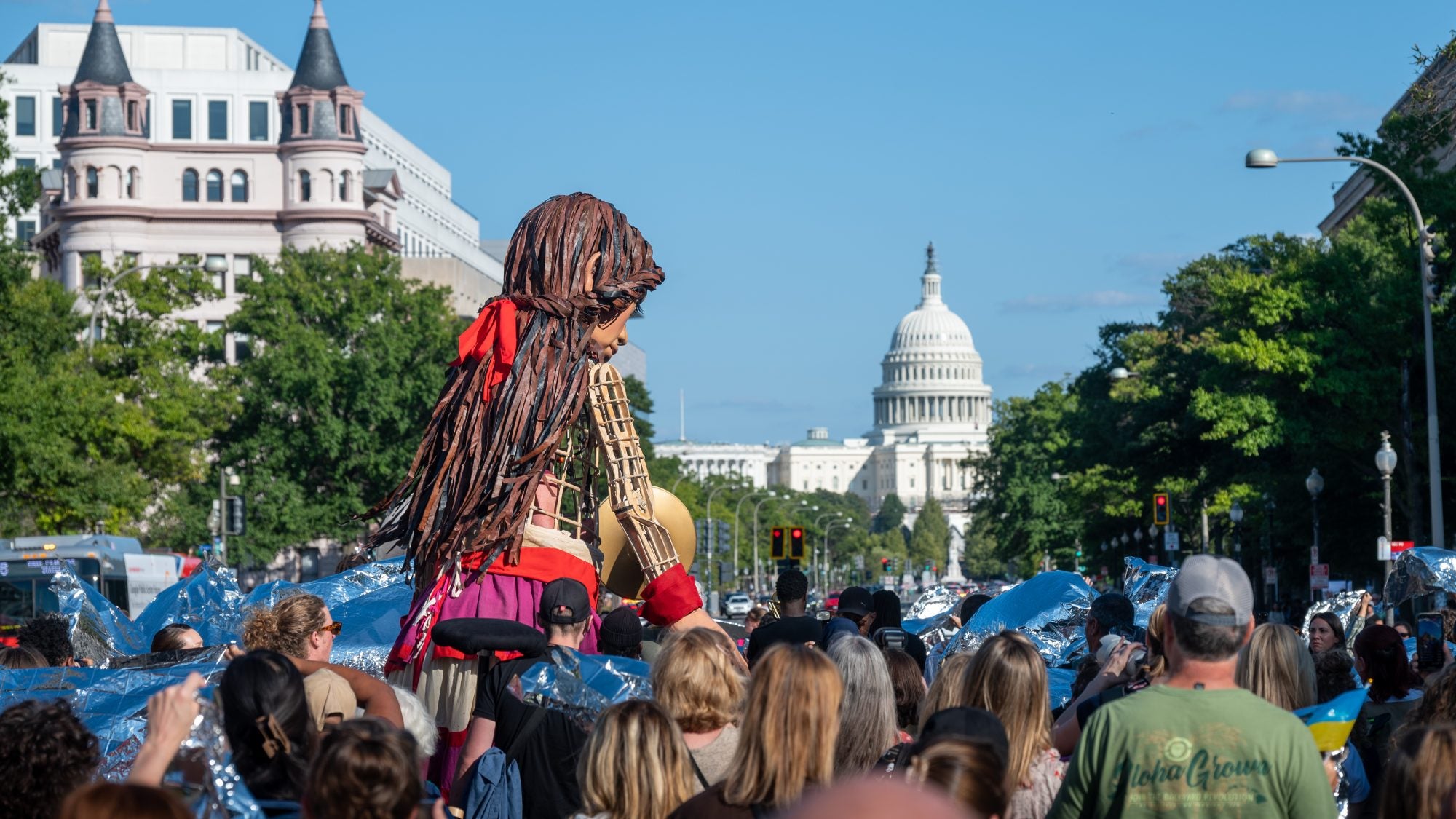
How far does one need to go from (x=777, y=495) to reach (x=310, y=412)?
286 ft

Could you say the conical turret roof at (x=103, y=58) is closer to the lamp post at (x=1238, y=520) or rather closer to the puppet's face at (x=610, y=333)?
the lamp post at (x=1238, y=520)

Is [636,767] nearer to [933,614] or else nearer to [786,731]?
[786,731]

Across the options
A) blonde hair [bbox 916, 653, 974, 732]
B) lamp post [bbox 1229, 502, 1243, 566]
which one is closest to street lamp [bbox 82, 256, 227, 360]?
lamp post [bbox 1229, 502, 1243, 566]

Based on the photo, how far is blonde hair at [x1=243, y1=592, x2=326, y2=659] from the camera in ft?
23.2

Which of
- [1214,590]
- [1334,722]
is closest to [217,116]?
[1334,722]

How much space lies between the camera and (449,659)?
8.03 meters

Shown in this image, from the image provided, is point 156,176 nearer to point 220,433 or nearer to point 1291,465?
point 220,433

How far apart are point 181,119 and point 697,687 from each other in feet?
306

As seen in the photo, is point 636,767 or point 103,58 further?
point 103,58

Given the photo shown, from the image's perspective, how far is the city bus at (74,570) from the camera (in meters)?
30.9

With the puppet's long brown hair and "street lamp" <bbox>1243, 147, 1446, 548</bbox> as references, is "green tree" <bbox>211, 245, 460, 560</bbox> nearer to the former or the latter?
"street lamp" <bbox>1243, 147, 1446, 548</bbox>

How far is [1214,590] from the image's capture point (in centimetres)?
541

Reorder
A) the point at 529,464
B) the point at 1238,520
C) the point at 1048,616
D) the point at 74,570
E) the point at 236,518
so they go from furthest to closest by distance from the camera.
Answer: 1. the point at 1238,520
2. the point at 236,518
3. the point at 74,570
4. the point at 1048,616
5. the point at 529,464

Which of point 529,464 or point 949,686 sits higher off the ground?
point 529,464
